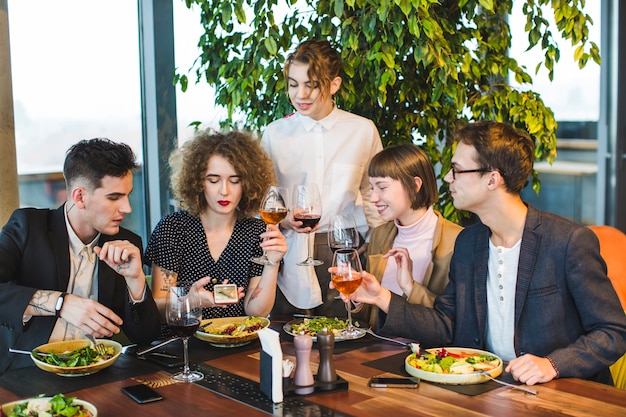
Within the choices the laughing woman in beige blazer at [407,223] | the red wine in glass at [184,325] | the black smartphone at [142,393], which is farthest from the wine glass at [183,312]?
the laughing woman in beige blazer at [407,223]

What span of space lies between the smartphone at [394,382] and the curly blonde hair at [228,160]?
4.10 ft

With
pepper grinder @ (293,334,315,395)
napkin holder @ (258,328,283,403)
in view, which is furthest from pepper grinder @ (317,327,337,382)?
napkin holder @ (258,328,283,403)

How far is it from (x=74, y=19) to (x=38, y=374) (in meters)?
2.56

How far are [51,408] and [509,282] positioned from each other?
54.3 inches

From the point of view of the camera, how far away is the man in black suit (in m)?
2.51

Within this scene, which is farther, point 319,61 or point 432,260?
point 319,61

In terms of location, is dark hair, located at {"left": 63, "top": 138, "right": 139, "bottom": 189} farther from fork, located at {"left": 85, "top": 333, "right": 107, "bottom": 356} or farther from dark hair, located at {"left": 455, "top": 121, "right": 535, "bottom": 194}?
dark hair, located at {"left": 455, "top": 121, "right": 535, "bottom": 194}

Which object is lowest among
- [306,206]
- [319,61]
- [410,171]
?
[306,206]

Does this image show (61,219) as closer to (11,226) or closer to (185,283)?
(11,226)

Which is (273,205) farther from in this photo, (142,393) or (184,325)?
(142,393)

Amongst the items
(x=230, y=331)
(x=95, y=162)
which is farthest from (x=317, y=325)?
(x=95, y=162)

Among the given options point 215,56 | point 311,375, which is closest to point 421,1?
point 215,56

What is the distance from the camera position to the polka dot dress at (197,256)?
2.95 m

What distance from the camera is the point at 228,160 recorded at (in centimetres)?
304
